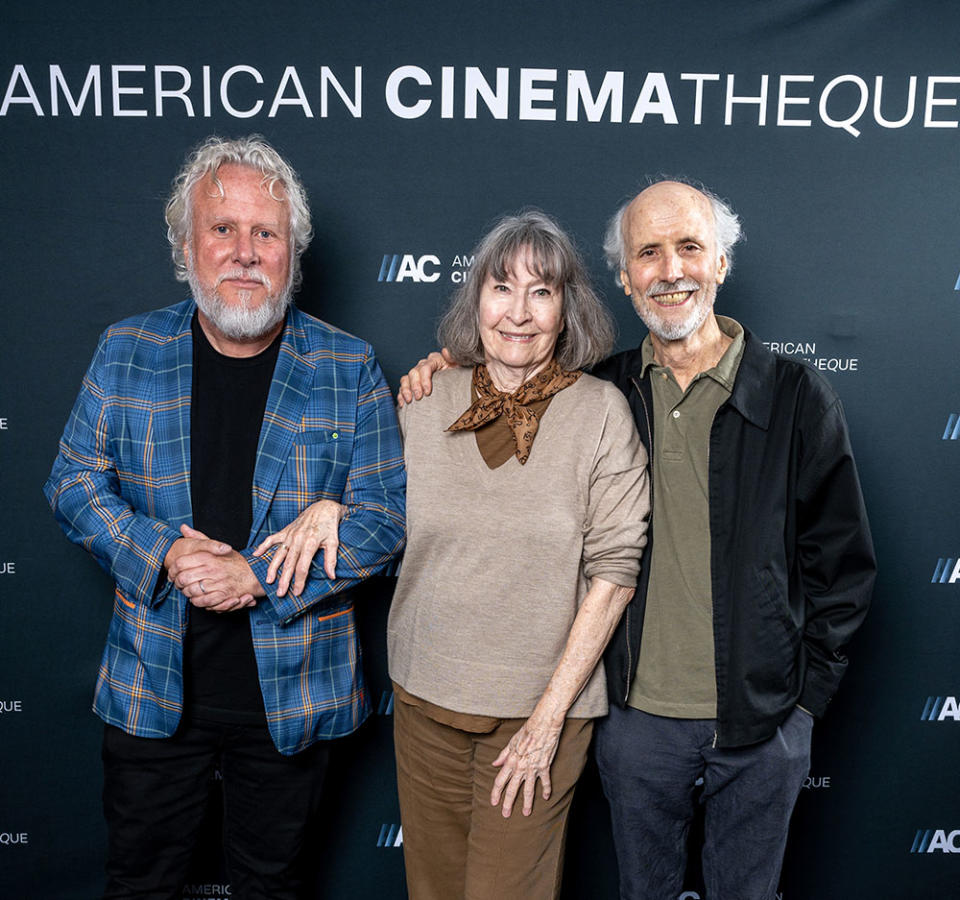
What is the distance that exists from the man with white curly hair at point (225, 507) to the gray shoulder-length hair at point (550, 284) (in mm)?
231

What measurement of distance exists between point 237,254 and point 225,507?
1.69 feet

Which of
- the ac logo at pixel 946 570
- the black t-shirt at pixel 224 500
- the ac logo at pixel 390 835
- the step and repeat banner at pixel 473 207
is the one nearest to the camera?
the black t-shirt at pixel 224 500

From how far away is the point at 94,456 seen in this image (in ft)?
A: 5.34

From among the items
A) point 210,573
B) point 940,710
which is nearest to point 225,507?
point 210,573

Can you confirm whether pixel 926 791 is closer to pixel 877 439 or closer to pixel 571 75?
pixel 877 439

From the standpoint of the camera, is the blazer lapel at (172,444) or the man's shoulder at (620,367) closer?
the blazer lapel at (172,444)

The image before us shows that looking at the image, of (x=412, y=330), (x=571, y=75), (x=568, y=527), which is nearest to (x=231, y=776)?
(x=568, y=527)

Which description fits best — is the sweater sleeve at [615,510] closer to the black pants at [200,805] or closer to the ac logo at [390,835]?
the black pants at [200,805]

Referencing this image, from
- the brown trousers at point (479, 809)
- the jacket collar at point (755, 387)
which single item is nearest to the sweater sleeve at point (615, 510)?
the jacket collar at point (755, 387)

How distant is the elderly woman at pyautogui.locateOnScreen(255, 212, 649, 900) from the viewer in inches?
59.6

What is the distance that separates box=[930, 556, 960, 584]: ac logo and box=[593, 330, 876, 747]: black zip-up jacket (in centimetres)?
76

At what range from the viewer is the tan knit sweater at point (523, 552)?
1511 millimetres

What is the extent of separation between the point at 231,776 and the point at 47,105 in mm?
1744

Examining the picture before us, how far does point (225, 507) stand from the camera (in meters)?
1.62
